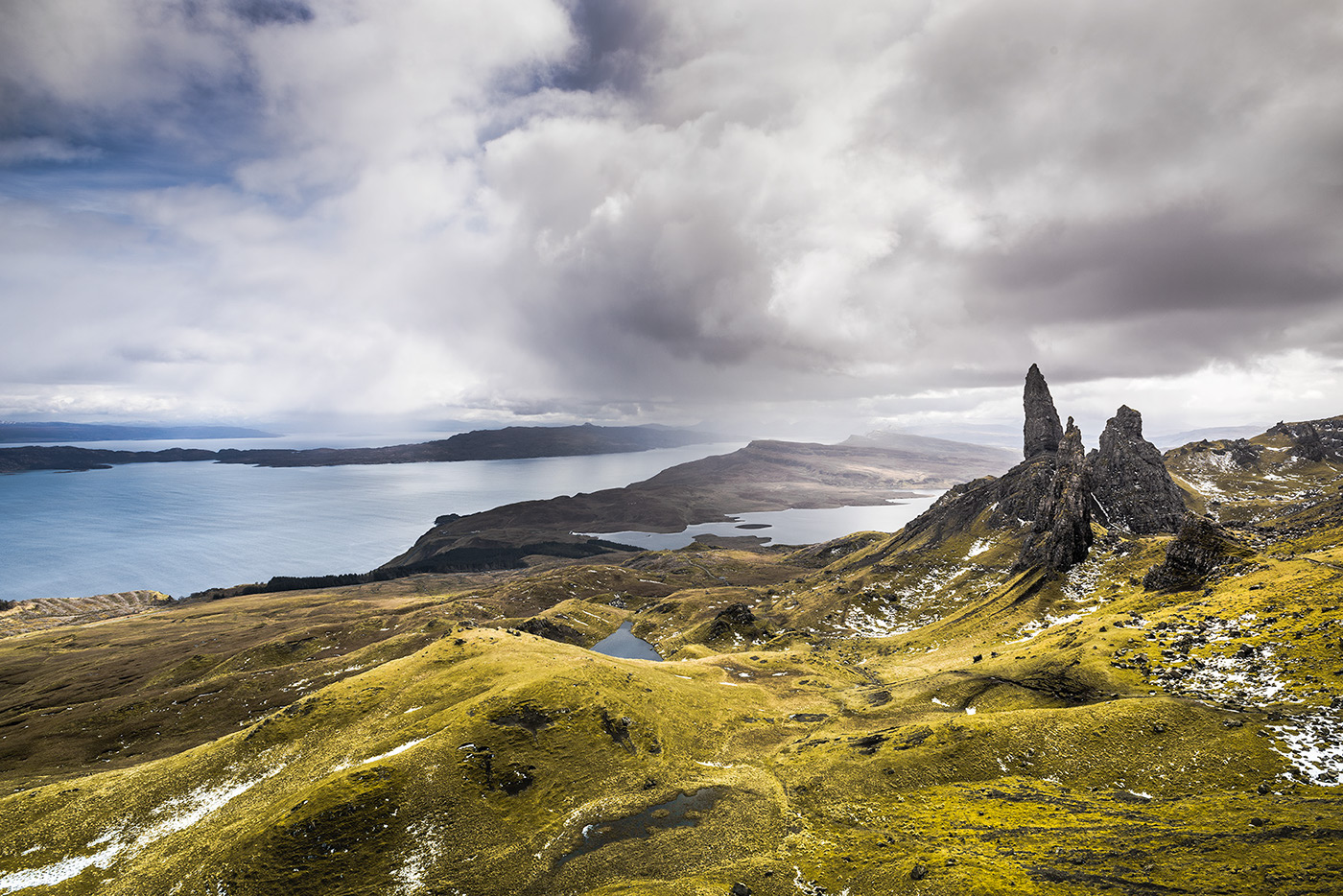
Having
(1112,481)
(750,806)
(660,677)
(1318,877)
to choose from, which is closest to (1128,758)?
(1318,877)

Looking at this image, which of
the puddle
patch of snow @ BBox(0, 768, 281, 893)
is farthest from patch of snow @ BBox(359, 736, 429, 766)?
the puddle

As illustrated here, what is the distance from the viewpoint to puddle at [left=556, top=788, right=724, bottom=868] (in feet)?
150

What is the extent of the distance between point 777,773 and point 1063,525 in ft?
318

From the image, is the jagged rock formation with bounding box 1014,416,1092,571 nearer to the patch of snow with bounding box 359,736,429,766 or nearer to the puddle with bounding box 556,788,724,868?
the puddle with bounding box 556,788,724,868

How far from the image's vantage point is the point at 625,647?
15625 centimetres

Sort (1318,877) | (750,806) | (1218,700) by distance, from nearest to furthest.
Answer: (1318,877), (1218,700), (750,806)

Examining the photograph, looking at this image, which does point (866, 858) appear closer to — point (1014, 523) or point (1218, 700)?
point (1218, 700)

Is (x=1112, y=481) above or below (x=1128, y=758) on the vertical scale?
above

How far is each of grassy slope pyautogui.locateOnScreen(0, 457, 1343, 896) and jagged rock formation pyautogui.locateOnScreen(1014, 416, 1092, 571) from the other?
63.9ft

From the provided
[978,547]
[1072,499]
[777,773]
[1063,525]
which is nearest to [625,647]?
→ [777,773]

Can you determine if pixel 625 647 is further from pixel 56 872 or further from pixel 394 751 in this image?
pixel 56 872

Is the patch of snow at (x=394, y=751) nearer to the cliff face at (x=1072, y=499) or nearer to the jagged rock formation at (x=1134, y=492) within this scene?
the cliff face at (x=1072, y=499)

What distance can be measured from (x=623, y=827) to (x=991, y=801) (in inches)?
1250

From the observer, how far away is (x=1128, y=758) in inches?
1692
